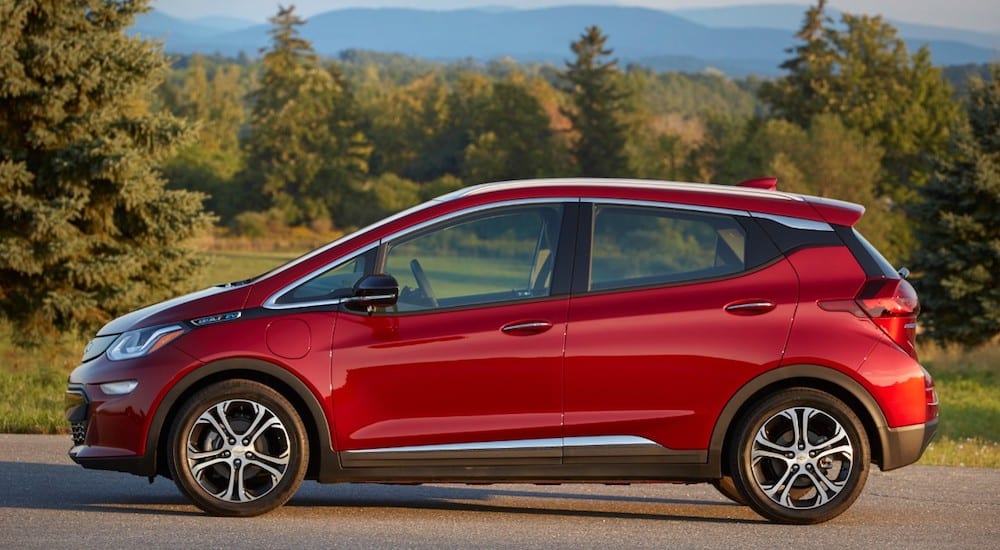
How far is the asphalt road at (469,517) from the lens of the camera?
662 centimetres

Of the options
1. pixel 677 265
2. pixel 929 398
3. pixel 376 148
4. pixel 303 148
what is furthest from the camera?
pixel 376 148

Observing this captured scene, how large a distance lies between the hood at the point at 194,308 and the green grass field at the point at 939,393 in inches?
161

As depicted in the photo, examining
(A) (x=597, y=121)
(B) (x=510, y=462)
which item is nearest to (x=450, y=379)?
(B) (x=510, y=462)

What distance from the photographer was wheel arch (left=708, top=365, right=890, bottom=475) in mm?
7188

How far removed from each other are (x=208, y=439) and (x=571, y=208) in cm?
217

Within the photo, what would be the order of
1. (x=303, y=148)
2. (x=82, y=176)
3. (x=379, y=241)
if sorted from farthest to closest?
(x=303, y=148) → (x=82, y=176) → (x=379, y=241)

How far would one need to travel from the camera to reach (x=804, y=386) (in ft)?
24.0

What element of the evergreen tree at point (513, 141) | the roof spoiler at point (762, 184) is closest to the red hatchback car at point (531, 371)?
the roof spoiler at point (762, 184)

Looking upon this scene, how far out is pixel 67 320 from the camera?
28.5 meters

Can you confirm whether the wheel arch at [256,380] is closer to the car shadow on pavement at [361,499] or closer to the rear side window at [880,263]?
the car shadow on pavement at [361,499]

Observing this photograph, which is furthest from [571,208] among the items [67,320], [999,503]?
[67,320]

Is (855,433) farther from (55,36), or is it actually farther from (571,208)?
(55,36)

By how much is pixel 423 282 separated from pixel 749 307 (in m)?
1.65

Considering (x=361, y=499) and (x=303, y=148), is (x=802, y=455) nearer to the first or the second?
(x=361, y=499)
